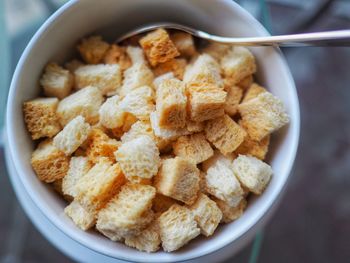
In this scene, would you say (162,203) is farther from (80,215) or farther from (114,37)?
(114,37)

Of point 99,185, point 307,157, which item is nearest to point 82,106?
point 99,185

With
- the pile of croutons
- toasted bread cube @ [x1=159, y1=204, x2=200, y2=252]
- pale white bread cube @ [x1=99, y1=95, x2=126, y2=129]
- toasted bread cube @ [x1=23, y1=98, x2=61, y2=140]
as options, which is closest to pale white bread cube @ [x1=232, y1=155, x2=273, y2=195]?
the pile of croutons

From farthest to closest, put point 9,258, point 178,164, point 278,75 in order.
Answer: point 9,258 < point 278,75 < point 178,164

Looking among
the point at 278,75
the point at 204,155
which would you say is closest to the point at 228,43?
the point at 278,75

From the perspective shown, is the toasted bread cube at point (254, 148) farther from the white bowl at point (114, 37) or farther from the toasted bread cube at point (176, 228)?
the toasted bread cube at point (176, 228)

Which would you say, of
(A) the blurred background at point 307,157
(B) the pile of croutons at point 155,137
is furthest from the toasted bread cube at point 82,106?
(A) the blurred background at point 307,157

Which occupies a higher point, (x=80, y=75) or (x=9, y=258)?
(x=80, y=75)

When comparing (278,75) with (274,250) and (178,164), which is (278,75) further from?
(274,250)
